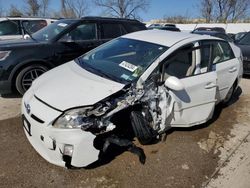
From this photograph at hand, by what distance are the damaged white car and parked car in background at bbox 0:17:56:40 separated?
551 centimetres

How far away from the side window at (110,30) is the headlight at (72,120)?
384 cm

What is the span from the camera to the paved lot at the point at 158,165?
297 cm

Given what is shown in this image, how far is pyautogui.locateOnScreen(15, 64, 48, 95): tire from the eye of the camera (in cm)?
521

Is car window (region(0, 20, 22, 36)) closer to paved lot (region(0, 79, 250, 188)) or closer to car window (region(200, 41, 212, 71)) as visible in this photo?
paved lot (region(0, 79, 250, 188))

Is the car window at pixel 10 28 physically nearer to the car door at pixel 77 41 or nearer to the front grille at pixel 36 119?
the car door at pixel 77 41

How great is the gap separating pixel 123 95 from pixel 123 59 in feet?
2.83

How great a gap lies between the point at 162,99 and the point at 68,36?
3209 millimetres

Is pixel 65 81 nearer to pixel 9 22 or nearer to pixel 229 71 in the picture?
pixel 229 71

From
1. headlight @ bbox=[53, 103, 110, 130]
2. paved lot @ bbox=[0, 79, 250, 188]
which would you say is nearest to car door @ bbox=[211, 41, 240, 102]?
paved lot @ bbox=[0, 79, 250, 188]

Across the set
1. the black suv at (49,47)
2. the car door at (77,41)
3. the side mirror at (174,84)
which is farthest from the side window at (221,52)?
the car door at (77,41)

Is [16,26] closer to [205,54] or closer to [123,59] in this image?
[123,59]

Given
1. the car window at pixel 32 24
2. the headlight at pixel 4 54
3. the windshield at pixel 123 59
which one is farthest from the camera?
the car window at pixel 32 24

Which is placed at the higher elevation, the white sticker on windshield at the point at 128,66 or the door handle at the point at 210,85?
the white sticker on windshield at the point at 128,66

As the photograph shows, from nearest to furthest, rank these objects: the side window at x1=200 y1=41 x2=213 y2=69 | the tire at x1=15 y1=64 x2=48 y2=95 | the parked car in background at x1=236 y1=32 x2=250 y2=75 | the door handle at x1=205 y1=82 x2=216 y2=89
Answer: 1. the door handle at x1=205 y1=82 x2=216 y2=89
2. the side window at x1=200 y1=41 x2=213 y2=69
3. the tire at x1=15 y1=64 x2=48 y2=95
4. the parked car in background at x1=236 y1=32 x2=250 y2=75
